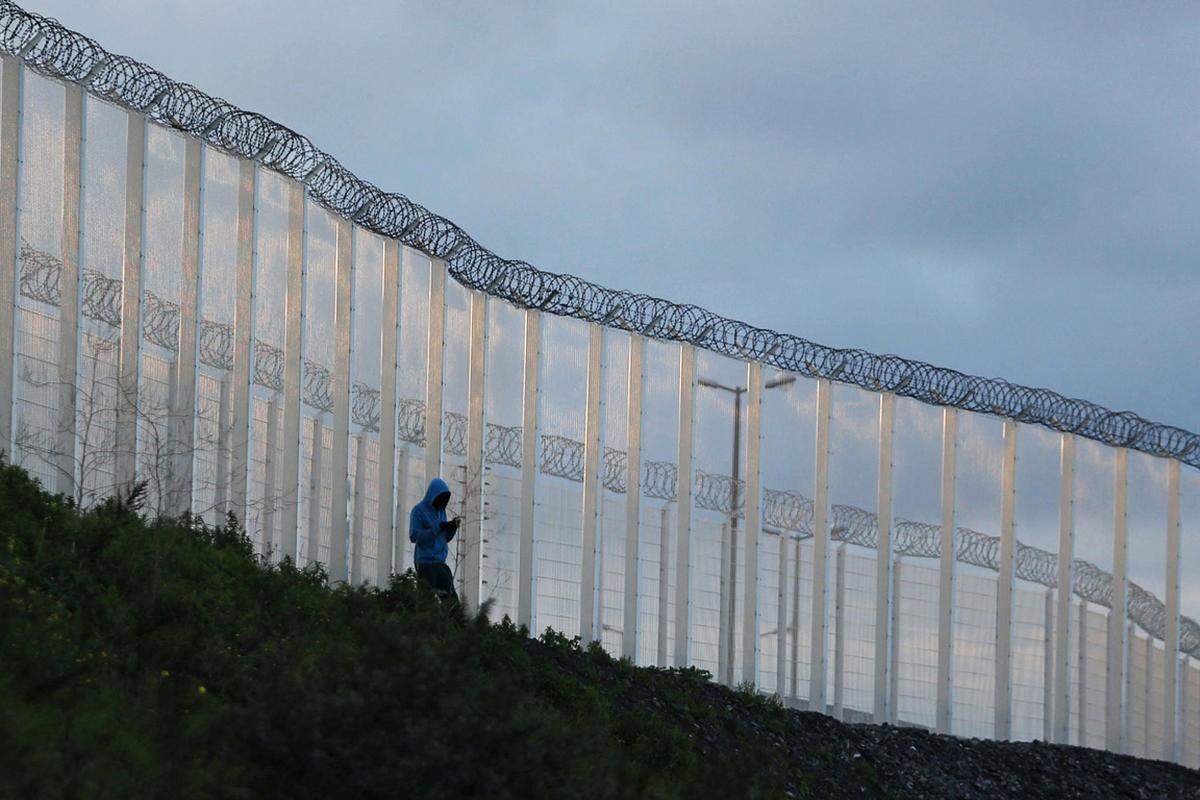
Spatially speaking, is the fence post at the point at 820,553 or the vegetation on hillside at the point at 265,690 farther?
the fence post at the point at 820,553

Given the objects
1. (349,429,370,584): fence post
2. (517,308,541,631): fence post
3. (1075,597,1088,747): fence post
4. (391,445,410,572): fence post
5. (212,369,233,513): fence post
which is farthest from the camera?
(1075,597,1088,747): fence post

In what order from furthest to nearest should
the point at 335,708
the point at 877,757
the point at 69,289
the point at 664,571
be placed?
the point at 664,571 < the point at 877,757 < the point at 69,289 < the point at 335,708

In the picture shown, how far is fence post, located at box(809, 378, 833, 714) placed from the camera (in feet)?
66.4

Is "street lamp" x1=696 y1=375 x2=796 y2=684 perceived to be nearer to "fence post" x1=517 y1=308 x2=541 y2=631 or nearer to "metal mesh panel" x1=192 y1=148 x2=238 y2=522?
"fence post" x1=517 y1=308 x2=541 y2=631

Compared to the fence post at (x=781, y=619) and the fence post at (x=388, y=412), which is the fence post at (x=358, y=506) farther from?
the fence post at (x=781, y=619)

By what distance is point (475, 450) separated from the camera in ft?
60.0

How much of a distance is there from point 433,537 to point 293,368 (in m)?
2.23

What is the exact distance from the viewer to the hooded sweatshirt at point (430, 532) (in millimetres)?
16047

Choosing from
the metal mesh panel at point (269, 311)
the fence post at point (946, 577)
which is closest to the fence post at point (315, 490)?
the metal mesh panel at point (269, 311)

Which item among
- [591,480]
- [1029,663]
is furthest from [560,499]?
[1029,663]

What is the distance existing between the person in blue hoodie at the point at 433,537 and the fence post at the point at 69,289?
3.21 metres

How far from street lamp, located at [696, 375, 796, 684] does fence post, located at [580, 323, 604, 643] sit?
1.59m

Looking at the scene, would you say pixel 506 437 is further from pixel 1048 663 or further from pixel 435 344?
pixel 1048 663

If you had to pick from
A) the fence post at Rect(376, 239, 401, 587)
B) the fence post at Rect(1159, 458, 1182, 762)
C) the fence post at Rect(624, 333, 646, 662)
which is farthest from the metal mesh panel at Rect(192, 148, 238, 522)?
the fence post at Rect(1159, 458, 1182, 762)
